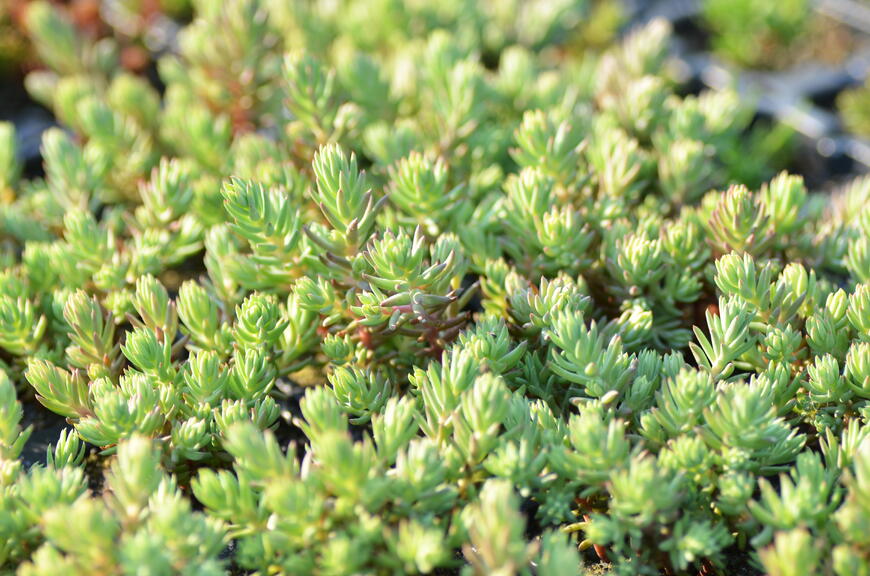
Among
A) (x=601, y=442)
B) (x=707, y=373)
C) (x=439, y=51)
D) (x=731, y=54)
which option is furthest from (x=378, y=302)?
(x=731, y=54)

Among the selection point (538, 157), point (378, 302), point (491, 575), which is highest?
point (538, 157)

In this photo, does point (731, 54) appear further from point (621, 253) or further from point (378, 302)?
point (378, 302)

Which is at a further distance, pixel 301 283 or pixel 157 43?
pixel 157 43

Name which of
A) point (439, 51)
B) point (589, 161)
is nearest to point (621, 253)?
point (589, 161)

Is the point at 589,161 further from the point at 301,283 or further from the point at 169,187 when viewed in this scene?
the point at 169,187

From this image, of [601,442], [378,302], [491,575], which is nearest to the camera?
[491,575]

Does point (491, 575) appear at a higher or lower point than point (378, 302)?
lower

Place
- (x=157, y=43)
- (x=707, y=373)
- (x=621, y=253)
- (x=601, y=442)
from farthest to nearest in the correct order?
(x=157, y=43) < (x=621, y=253) < (x=707, y=373) < (x=601, y=442)
